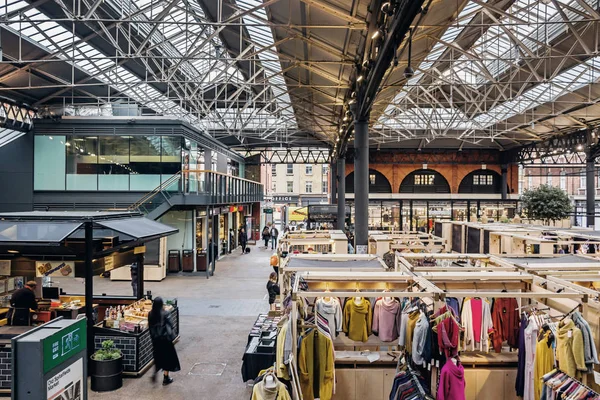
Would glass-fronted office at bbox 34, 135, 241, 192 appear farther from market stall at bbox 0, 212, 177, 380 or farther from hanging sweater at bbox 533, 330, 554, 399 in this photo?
hanging sweater at bbox 533, 330, 554, 399

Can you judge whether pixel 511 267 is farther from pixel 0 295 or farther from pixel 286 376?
pixel 0 295

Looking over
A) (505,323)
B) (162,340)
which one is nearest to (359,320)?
(505,323)

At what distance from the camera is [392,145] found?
110ft

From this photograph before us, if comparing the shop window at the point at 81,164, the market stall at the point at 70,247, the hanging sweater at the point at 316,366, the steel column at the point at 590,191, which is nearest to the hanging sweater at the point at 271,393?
the hanging sweater at the point at 316,366

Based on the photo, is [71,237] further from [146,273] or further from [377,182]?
[377,182]

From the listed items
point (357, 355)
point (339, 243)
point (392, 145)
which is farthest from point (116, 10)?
point (392, 145)

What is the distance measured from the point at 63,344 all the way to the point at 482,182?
3528cm

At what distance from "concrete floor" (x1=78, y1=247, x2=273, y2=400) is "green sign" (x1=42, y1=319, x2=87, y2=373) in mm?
3528

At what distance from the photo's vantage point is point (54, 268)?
27.3 feet

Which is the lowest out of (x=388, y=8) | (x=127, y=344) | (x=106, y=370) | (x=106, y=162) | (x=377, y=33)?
(x=106, y=370)

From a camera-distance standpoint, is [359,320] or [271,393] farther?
[359,320]

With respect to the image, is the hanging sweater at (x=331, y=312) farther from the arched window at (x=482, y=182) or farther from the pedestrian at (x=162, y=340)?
the arched window at (x=482, y=182)

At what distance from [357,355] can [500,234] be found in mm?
9463

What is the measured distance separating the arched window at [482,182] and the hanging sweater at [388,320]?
1206 inches
